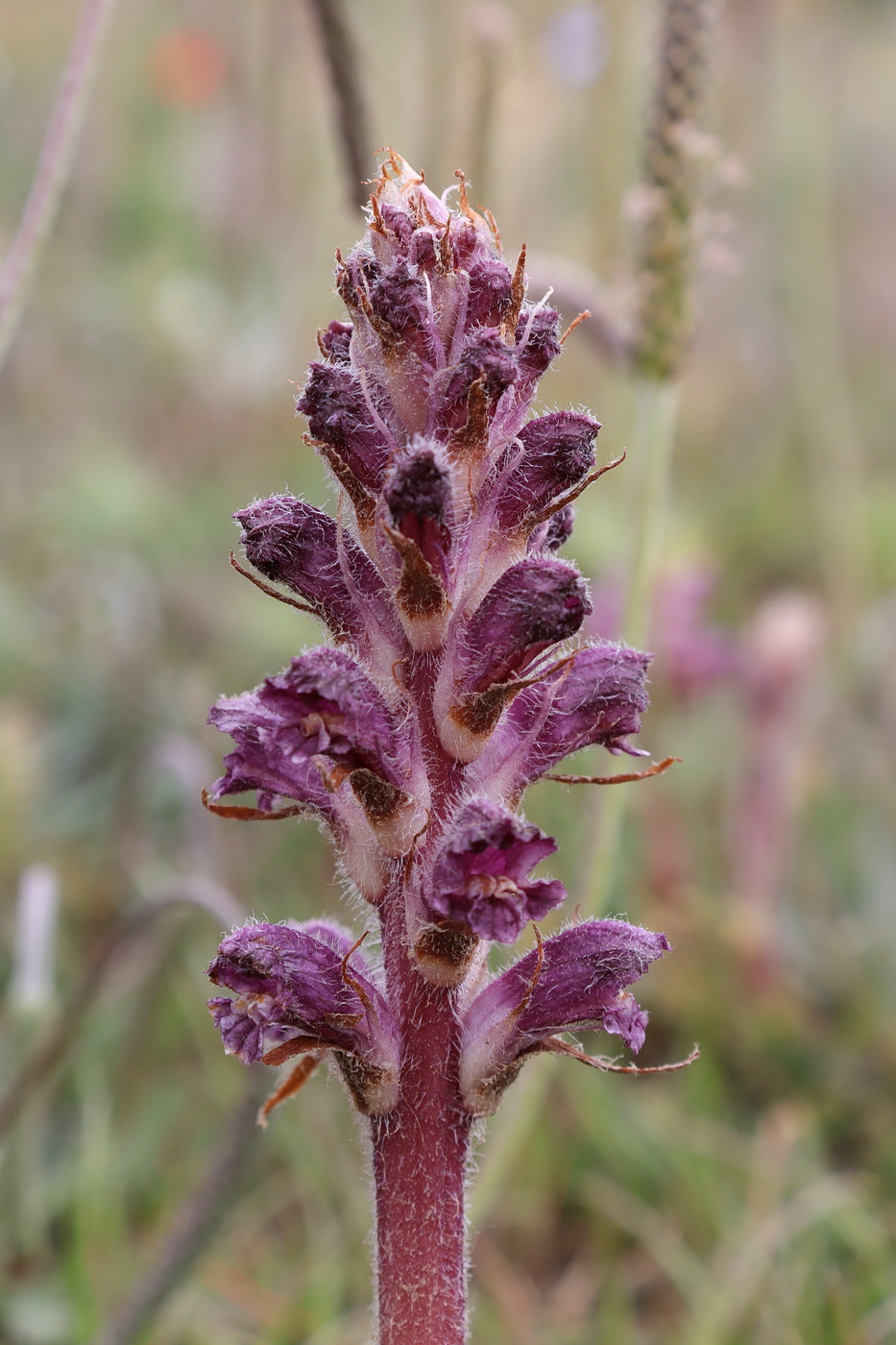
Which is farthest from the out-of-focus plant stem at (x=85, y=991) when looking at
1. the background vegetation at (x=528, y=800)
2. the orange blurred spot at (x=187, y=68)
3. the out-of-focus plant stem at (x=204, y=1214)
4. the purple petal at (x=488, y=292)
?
the orange blurred spot at (x=187, y=68)

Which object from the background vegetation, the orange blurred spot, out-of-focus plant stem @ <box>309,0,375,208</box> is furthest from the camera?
the orange blurred spot

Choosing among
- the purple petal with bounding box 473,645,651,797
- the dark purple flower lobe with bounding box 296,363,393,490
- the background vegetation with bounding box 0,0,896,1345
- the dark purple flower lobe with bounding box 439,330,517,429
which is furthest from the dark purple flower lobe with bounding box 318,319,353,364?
the background vegetation with bounding box 0,0,896,1345

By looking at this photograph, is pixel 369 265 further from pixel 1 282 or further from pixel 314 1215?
pixel 314 1215

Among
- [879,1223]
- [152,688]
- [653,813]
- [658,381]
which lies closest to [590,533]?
[653,813]

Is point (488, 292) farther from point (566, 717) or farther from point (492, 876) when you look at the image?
point (492, 876)

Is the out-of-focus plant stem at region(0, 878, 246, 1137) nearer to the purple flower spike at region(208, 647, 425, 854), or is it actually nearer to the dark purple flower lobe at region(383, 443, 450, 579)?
the purple flower spike at region(208, 647, 425, 854)

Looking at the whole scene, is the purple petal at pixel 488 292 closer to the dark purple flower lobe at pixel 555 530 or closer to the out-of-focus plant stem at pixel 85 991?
the dark purple flower lobe at pixel 555 530
